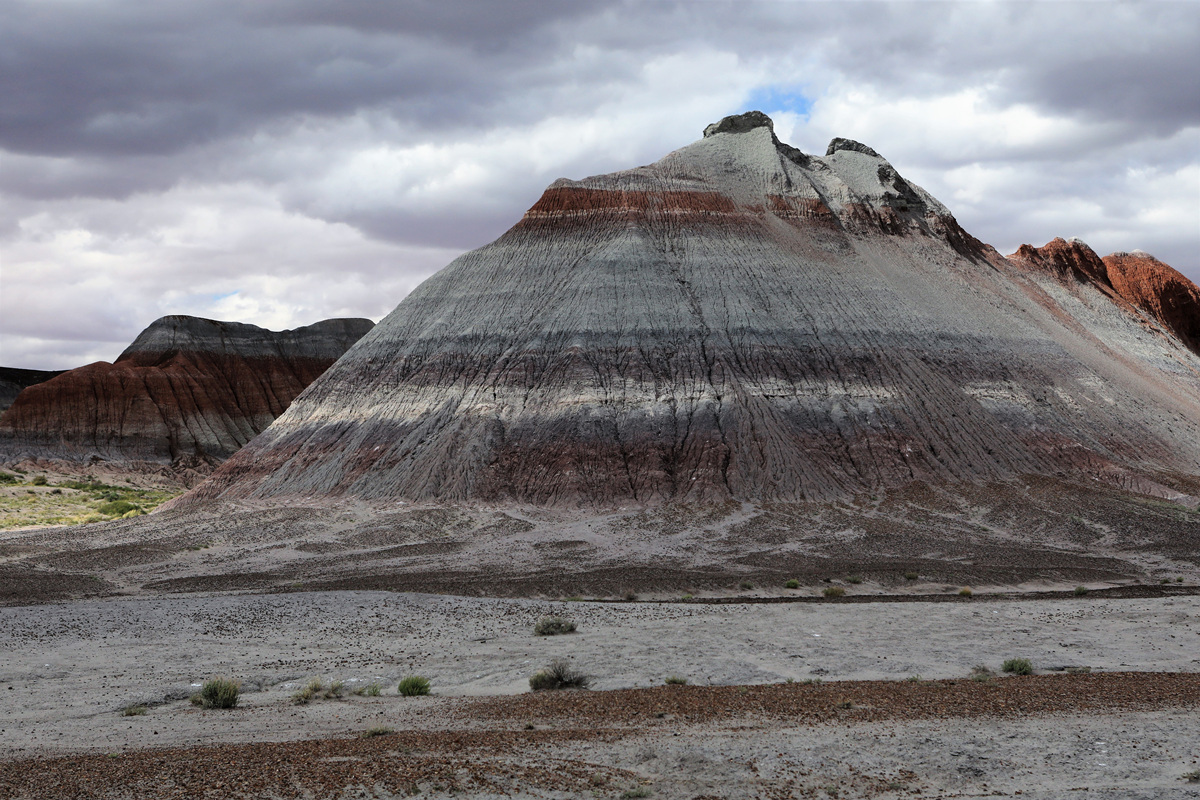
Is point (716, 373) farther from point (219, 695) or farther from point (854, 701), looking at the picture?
point (219, 695)

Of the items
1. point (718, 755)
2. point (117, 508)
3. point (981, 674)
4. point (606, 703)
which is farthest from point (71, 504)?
point (718, 755)

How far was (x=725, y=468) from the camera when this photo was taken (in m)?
49.9

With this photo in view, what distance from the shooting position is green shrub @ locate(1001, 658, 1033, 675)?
60.1ft

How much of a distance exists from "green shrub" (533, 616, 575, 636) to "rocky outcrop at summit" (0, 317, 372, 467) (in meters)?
78.8

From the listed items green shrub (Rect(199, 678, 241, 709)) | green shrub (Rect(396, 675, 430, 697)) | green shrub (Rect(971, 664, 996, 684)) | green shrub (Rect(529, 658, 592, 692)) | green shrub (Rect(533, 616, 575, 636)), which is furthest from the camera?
green shrub (Rect(533, 616, 575, 636))

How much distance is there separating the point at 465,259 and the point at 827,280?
23.4m

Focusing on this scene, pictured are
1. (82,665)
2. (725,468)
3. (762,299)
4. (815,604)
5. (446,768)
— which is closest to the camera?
(446,768)

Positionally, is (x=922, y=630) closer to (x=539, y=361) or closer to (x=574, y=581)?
(x=574, y=581)

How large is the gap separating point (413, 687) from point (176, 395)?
296ft

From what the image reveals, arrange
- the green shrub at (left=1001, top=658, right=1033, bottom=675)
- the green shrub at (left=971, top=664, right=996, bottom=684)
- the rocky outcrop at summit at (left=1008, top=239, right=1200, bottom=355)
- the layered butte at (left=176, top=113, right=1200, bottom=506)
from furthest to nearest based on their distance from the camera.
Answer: the rocky outcrop at summit at (left=1008, top=239, right=1200, bottom=355) < the layered butte at (left=176, top=113, right=1200, bottom=506) < the green shrub at (left=1001, top=658, right=1033, bottom=675) < the green shrub at (left=971, top=664, right=996, bottom=684)

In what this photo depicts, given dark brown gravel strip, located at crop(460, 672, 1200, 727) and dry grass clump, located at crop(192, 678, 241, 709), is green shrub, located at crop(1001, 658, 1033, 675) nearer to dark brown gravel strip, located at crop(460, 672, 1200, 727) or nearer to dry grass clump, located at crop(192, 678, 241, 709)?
dark brown gravel strip, located at crop(460, 672, 1200, 727)

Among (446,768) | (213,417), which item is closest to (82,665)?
(446,768)

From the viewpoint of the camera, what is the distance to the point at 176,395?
98.2 m

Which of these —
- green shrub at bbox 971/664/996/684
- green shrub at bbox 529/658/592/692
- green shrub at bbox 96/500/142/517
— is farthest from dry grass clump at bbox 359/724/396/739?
green shrub at bbox 96/500/142/517
